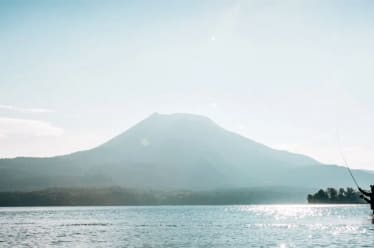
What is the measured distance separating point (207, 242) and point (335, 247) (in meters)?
19.9

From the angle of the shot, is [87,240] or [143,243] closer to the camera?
[143,243]

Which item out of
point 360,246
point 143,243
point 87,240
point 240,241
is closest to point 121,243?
point 143,243

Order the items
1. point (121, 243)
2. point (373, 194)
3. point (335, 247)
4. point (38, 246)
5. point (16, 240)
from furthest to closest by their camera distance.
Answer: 1. point (373, 194)
2. point (16, 240)
3. point (121, 243)
4. point (38, 246)
5. point (335, 247)

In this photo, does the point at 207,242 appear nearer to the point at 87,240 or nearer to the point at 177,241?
the point at 177,241

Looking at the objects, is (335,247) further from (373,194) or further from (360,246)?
(373,194)

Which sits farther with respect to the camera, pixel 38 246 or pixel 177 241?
pixel 177 241

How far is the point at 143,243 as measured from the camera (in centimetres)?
8069

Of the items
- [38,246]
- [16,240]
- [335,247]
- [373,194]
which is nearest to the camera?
[335,247]

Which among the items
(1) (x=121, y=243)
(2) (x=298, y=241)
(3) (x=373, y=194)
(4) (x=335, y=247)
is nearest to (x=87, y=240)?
(1) (x=121, y=243)

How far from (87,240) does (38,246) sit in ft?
39.0

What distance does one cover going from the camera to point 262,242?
80312 mm

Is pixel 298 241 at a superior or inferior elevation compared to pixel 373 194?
inferior

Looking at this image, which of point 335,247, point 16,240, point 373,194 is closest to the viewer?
point 335,247

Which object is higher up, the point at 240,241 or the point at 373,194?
the point at 373,194
